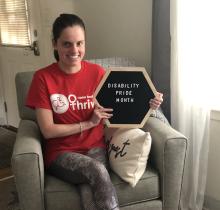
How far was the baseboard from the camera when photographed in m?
2.03

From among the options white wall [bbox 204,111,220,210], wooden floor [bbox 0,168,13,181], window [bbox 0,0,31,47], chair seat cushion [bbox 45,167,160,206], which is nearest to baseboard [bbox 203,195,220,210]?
white wall [bbox 204,111,220,210]

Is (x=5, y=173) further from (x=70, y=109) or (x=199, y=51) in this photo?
(x=199, y=51)

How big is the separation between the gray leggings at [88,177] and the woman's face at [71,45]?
18.3 inches

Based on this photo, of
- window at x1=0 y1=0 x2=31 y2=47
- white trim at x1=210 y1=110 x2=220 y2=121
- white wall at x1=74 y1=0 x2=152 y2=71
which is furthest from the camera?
window at x1=0 y1=0 x2=31 y2=47

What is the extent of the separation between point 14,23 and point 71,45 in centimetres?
209

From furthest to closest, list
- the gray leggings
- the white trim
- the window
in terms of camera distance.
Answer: the window, the white trim, the gray leggings

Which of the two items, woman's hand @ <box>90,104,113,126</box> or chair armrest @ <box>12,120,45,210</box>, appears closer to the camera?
chair armrest @ <box>12,120,45,210</box>

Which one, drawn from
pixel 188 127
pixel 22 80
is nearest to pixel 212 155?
pixel 188 127

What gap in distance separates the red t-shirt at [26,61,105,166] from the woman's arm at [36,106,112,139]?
4cm

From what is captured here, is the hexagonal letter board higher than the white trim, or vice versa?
the hexagonal letter board

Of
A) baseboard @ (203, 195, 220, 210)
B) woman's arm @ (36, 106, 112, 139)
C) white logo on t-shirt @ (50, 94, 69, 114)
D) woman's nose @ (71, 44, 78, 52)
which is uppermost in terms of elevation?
woman's nose @ (71, 44, 78, 52)

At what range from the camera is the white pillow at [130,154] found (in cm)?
149

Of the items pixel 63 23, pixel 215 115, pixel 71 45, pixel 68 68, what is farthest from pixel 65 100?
pixel 215 115

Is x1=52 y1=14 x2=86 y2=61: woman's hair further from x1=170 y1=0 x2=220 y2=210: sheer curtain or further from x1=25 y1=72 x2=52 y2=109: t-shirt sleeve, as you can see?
x1=170 y1=0 x2=220 y2=210: sheer curtain
